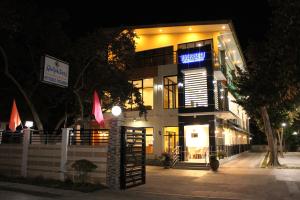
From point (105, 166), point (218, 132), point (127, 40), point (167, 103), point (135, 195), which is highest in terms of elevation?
point (127, 40)

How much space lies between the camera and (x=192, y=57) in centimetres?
2761

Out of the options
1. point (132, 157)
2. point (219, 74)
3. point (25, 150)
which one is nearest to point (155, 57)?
point (219, 74)

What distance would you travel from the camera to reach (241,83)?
25.0 m

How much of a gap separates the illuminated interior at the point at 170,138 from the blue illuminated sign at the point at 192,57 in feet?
18.5

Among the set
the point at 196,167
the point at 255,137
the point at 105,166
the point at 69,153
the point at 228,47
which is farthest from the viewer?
the point at 255,137

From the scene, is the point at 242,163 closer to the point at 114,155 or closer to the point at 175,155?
the point at 175,155

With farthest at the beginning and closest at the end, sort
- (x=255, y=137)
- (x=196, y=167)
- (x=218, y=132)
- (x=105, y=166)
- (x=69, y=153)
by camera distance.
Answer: (x=255, y=137), (x=218, y=132), (x=196, y=167), (x=69, y=153), (x=105, y=166)

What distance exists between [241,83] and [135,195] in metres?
→ 15.5

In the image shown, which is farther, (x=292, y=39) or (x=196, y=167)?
(x=196, y=167)

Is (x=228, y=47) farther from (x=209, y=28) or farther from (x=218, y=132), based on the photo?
(x=218, y=132)

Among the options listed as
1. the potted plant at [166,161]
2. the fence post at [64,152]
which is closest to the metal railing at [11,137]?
the fence post at [64,152]

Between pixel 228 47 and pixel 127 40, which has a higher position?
pixel 228 47

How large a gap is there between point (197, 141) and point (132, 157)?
14360mm

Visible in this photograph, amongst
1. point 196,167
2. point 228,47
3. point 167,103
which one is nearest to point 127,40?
point 167,103
